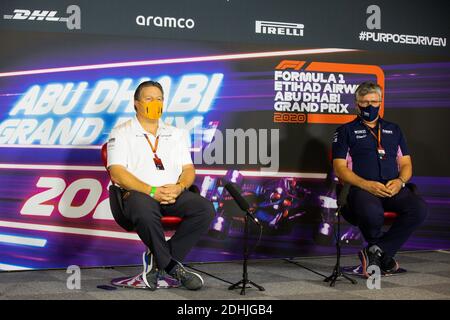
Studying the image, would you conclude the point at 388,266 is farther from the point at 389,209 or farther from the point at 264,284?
the point at 264,284

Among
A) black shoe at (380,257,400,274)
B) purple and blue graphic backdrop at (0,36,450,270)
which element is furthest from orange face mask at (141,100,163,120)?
black shoe at (380,257,400,274)

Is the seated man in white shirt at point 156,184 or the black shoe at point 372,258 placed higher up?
the seated man in white shirt at point 156,184

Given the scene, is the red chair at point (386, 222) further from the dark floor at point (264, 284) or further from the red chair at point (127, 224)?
the red chair at point (127, 224)

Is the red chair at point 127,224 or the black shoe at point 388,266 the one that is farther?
the black shoe at point 388,266

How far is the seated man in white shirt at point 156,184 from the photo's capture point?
4297 millimetres

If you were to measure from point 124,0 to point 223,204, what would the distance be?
67.7 inches

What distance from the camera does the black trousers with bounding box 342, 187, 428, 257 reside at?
4.90m

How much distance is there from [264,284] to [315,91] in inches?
74.4

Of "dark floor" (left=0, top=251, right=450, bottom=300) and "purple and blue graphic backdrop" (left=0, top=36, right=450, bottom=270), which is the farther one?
"purple and blue graphic backdrop" (left=0, top=36, right=450, bottom=270)

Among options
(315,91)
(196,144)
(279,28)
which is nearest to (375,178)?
(315,91)

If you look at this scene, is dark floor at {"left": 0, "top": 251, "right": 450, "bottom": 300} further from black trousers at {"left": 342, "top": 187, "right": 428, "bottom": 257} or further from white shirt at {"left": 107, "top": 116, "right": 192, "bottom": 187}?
white shirt at {"left": 107, "top": 116, "right": 192, "bottom": 187}

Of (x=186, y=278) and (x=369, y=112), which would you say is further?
(x=369, y=112)

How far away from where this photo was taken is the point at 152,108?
4.57 m

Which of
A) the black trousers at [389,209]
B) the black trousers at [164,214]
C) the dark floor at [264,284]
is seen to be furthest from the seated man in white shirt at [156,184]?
the black trousers at [389,209]
